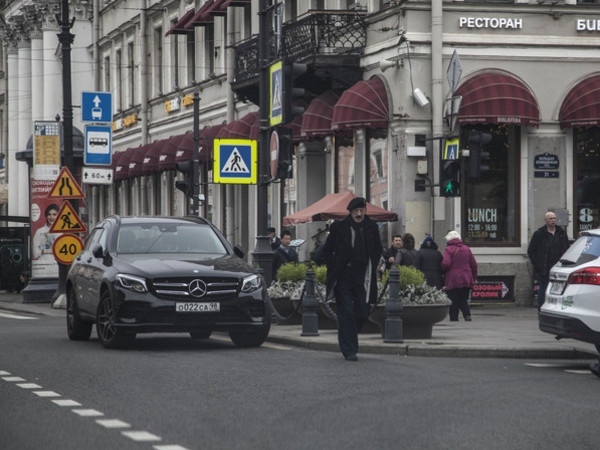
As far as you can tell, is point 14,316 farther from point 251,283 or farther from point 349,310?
point 349,310

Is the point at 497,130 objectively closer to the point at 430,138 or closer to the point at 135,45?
the point at 430,138

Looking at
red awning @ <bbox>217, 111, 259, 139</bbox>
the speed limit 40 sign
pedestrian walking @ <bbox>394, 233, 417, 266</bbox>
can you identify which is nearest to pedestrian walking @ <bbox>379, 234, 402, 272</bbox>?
pedestrian walking @ <bbox>394, 233, 417, 266</bbox>

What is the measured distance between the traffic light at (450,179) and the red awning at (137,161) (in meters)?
23.8

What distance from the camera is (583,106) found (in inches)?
1257

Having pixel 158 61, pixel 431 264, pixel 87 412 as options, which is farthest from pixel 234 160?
pixel 158 61

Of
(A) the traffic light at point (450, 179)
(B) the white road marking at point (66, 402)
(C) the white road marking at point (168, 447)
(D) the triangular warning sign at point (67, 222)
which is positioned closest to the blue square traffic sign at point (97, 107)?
(D) the triangular warning sign at point (67, 222)

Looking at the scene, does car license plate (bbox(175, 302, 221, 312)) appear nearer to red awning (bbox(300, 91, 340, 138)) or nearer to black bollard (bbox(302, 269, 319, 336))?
black bollard (bbox(302, 269, 319, 336))

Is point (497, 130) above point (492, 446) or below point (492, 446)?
above

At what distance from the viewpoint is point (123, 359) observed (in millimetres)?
17172

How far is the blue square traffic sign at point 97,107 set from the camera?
33.7 metres

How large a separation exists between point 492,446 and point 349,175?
25477 mm

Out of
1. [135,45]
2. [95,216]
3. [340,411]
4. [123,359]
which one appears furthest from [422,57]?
[95,216]

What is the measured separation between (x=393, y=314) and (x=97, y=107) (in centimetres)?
1594

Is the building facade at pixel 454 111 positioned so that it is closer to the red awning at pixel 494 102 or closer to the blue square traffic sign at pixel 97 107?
the red awning at pixel 494 102
